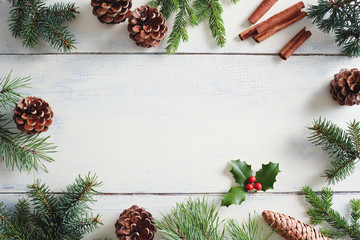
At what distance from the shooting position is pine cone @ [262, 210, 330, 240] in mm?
1063

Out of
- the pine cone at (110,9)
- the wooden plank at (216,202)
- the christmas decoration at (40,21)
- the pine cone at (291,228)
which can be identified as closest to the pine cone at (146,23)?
the pine cone at (110,9)

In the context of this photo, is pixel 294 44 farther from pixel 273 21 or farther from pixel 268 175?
pixel 268 175

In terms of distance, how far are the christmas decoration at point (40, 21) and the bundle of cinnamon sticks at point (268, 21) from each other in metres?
0.56

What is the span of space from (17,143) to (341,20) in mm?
1064

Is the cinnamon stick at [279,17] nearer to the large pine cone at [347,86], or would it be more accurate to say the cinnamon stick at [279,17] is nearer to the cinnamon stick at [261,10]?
the cinnamon stick at [261,10]

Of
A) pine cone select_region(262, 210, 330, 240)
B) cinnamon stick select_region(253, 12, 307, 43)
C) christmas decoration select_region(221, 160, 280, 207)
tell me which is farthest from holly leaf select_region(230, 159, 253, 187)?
cinnamon stick select_region(253, 12, 307, 43)

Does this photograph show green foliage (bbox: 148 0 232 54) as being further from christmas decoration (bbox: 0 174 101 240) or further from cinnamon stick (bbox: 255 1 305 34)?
christmas decoration (bbox: 0 174 101 240)

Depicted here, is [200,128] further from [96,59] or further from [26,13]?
[26,13]

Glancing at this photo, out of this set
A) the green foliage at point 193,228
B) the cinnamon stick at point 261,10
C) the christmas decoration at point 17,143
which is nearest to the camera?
the green foliage at point 193,228

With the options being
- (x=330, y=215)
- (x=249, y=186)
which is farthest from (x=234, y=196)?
(x=330, y=215)

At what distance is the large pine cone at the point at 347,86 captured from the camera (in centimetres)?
109

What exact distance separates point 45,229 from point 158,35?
67 centimetres

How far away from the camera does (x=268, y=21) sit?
115 cm

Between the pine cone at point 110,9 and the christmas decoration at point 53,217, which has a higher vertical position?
the pine cone at point 110,9
